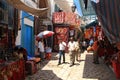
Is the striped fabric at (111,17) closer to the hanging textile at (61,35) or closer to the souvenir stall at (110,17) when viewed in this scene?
the souvenir stall at (110,17)

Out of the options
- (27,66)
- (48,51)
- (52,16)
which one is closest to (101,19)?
(27,66)

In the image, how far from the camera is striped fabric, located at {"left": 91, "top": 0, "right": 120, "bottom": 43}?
21.5ft

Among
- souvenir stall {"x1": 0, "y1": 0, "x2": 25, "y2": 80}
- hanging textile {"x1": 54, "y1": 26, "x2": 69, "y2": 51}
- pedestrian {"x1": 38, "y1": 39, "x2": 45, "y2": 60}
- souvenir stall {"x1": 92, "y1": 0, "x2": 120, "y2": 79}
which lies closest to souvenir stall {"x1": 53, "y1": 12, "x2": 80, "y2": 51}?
hanging textile {"x1": 54, "y1": 26, "x2": 69, "y2": 51}

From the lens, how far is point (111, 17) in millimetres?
6723

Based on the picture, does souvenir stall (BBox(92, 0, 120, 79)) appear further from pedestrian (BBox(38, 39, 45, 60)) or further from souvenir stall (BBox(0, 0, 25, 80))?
pedestrian (BBox(38, 39, 45, 60))

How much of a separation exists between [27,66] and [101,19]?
237 inches

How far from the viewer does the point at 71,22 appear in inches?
1125

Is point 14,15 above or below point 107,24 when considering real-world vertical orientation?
above

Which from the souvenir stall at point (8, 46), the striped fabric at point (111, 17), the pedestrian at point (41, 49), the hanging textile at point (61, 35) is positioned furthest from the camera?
the hanging textile at point (61, 35)

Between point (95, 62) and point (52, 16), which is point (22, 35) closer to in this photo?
point (95, 62)

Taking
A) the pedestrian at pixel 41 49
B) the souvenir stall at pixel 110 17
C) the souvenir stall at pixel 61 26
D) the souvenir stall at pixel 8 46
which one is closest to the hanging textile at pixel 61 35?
the souvenir stall at pixel 61 26

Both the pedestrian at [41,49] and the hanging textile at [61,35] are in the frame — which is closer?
the pedestrian at [41,49]

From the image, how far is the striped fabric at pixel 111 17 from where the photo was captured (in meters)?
6.55

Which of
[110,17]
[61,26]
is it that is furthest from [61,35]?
[110,17]
